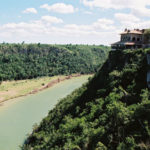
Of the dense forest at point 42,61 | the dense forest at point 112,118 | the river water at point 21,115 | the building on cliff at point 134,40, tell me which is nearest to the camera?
the dense forest at point 112,118

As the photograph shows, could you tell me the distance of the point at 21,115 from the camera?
126 feet

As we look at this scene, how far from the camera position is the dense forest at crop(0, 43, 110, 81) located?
80.0m

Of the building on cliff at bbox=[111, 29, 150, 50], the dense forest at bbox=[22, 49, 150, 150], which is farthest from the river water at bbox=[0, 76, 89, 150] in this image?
the building on cliff at bbox=[111, 29, 150, 50]

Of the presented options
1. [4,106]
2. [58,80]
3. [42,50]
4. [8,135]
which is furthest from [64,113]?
[42,50]

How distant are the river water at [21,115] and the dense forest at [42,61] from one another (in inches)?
1036

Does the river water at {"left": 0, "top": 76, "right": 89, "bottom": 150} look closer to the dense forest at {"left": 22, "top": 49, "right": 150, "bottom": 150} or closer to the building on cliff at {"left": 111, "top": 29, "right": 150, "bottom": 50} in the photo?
the dense forest at {"left": 22, "top": 49, "right": 150, "bottom": 150}

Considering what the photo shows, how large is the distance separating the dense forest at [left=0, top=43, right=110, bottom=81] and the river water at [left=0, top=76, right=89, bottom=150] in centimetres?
2631

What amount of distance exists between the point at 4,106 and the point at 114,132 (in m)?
34.6

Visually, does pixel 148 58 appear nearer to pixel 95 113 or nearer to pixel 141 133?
pixel 95 113

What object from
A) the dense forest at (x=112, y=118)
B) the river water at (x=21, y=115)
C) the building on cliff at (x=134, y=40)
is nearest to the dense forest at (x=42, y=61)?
the river water at (x=21, y=115)

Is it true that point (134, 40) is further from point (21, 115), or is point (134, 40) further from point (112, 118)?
point (21, 115)

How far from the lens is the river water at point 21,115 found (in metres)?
28.6

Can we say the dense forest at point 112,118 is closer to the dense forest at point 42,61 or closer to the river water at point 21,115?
the river water at point 21,115

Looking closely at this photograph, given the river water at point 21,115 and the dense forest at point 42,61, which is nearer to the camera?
the river water at point 21,115
